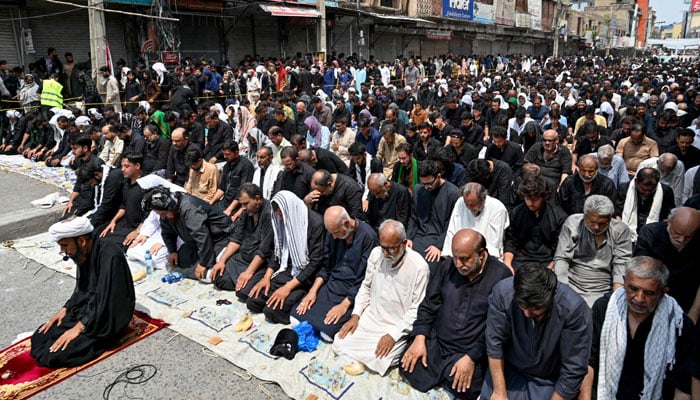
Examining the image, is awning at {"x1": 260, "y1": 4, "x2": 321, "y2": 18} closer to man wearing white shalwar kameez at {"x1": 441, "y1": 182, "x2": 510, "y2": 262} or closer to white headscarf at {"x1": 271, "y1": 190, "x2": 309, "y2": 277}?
white headscarf at {"x1": 271, "y1": 190, "x2": 309, "y2": 277}

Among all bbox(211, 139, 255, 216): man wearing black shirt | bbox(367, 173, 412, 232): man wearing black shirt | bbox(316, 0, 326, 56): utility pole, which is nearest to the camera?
bbox(367, 173, 412, 232): man wearing black shirt

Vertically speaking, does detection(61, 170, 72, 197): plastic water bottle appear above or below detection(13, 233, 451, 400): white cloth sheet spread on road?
above

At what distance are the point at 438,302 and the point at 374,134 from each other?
524 cm

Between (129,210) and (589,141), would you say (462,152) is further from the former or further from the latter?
(129,210)

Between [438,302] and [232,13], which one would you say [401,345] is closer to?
[438,302]

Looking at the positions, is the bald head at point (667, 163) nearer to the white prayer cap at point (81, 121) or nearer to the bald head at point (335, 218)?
the bald head at point (335, 218)

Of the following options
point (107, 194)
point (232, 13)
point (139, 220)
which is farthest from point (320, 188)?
point (232, 13)

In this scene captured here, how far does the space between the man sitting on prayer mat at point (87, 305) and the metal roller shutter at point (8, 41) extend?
11.9m

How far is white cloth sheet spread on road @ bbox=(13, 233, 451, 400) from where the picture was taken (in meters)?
3.44

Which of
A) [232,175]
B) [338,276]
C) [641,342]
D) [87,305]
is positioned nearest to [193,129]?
[232,175]

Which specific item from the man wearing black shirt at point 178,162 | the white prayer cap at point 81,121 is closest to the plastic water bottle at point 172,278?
the man wearing black shirt at point 178,162

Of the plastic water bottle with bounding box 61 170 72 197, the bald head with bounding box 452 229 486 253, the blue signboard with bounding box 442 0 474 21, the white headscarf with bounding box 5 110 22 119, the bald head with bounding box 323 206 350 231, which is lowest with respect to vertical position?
the plastic water bottle with bounding box 61 170 72 197

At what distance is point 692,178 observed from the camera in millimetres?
5266

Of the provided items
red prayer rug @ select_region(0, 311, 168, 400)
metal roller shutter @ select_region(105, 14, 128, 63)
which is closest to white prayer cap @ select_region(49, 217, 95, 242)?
red prayer rug @ select_region(0, 311, 168, 400)
